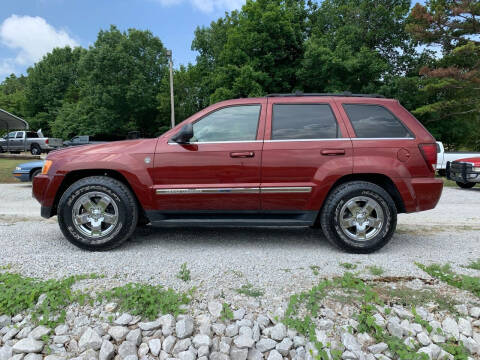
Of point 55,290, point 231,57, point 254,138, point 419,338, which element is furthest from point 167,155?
point 231,57

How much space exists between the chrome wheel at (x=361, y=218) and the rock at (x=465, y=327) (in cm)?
129

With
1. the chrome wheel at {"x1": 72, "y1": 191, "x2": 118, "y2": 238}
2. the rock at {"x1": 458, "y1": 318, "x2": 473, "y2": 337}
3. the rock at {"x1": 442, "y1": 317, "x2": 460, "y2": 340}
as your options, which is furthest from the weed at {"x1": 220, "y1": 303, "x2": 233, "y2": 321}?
the chrome wheel at {"x1": 72, "y1": 191, "x2": 118, "y2": 238}

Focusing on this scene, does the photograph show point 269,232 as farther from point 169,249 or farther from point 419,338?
point 419,338

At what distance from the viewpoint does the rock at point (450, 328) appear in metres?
2.32

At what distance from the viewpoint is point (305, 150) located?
3.61 meters

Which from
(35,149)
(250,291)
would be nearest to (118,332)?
(250,291)

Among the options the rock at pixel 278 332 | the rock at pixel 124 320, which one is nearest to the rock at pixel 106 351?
the rock at pixel 124 320

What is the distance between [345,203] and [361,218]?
269mm

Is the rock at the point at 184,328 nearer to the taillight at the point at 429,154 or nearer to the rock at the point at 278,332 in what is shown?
the rock at the point at 278,332

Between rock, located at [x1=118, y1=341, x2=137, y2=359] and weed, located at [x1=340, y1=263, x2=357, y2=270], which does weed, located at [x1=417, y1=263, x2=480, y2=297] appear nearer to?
weed, located at [x1=340, y1=263, x2=357, y2=270]

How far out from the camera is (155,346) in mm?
2213

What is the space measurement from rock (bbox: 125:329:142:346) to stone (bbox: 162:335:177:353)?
0.64 feet

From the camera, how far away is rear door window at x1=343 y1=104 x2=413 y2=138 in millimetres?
3691

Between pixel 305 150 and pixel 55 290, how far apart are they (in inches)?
112
